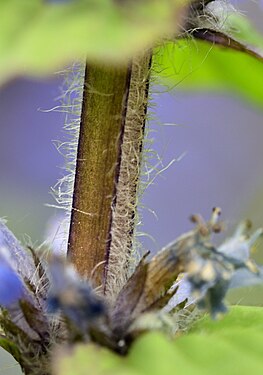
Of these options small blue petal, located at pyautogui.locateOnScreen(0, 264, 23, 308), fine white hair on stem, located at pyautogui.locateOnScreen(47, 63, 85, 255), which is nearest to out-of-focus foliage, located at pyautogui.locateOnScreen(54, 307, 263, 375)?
small blue petal, located at pyautogui.locateOnScreen(0, 264, 23, 308)

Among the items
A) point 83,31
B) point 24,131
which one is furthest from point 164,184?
point 83,31

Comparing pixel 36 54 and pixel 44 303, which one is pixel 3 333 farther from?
pixel 36 54

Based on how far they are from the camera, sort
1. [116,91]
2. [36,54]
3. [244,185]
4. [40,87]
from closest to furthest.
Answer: [36,54] < [116,91] < [244,185] < [40,87]

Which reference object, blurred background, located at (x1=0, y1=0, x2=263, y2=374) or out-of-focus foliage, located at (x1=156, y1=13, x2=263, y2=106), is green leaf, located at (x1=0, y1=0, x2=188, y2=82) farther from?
blurred background, located at (x1=0, y1=0, x2=263, y2=374)

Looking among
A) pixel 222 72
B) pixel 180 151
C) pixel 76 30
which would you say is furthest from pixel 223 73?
pixel 180 151

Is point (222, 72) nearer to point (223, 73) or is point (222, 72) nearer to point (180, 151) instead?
point (223, 73)

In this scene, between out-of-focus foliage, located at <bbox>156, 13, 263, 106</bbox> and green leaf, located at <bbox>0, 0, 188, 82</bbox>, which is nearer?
green leaf, located at <bbox>0, 0, 188, 82</bbox>
